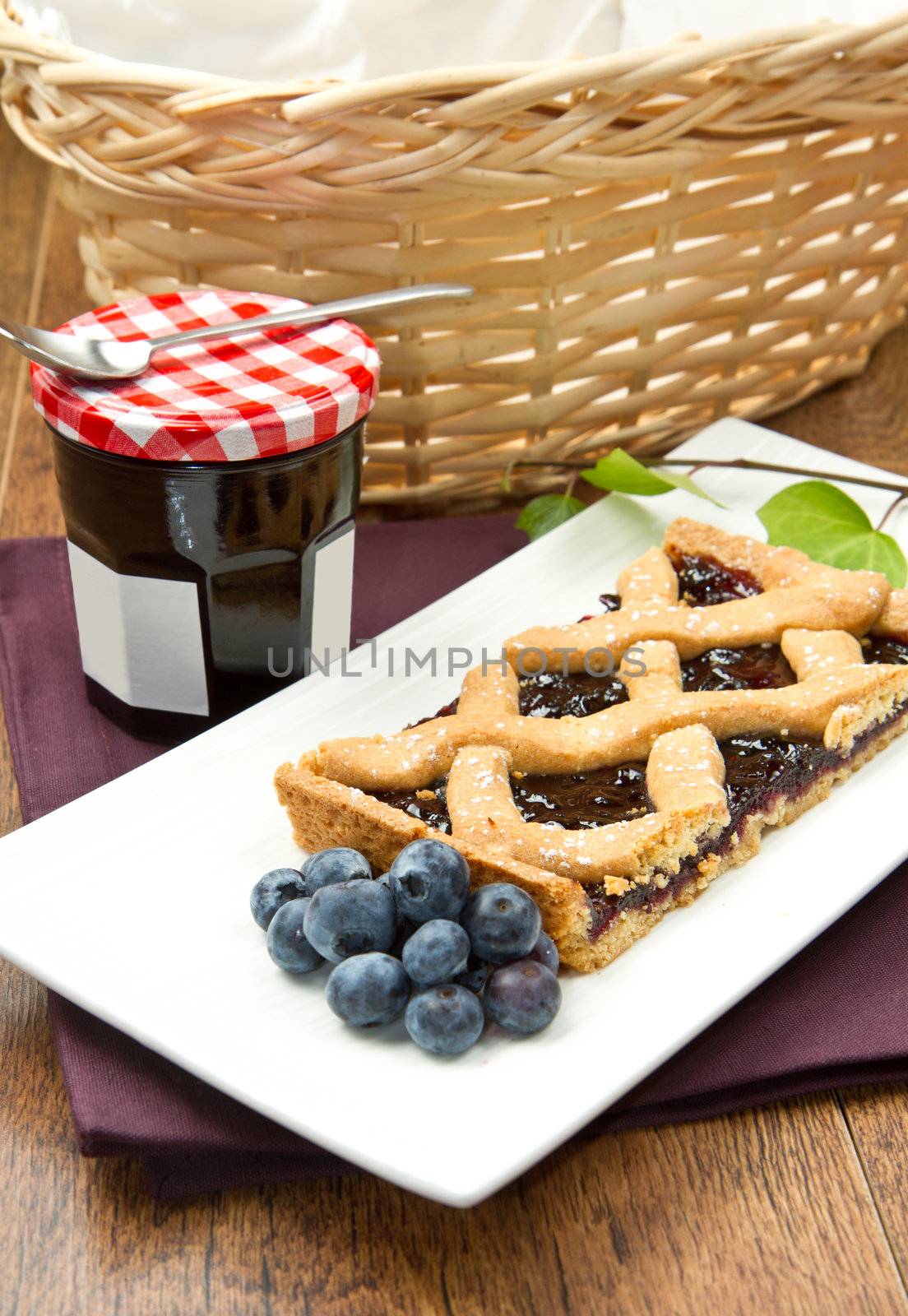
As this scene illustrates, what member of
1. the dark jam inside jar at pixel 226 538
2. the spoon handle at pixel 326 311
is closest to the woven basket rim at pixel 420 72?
the spoon handle at pixel 326 311

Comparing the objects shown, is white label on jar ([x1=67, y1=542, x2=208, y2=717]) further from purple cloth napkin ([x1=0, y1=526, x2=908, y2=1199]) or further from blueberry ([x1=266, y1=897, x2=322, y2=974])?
blueberry ([x1=266, y1=897, x2=322, y2=974])

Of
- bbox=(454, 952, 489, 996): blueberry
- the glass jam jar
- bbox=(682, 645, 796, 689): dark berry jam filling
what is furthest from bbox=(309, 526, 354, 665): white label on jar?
bbox=(454, 952, 489, 996): blueberry

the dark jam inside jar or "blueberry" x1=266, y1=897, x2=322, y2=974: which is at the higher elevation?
the dark jam inside jar

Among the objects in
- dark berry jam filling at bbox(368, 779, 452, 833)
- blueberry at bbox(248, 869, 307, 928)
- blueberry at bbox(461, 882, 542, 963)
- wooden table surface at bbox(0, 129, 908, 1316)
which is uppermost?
blueberry at bbox(461, 882, 542, 963)

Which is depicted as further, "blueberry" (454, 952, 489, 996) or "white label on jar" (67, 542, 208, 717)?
"white label on jar" (67, 542, 208, 717)

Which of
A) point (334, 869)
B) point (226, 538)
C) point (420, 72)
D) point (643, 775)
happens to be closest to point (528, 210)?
point (420, 72)

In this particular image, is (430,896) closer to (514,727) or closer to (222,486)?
(514,727)
